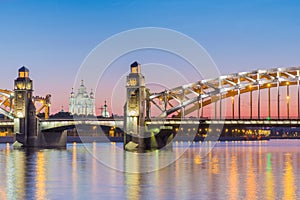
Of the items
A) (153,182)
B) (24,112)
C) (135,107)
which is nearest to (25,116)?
(24,112)

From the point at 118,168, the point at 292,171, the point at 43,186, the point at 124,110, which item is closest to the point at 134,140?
the point at 124,110

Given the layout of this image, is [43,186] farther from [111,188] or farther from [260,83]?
[260,83]

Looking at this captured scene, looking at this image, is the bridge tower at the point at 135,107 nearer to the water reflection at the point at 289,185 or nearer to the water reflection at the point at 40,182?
the water reflection at the point at 40,182

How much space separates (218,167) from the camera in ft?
188

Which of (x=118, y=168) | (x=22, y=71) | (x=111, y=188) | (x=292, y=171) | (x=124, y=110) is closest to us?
(x=111, y=188)

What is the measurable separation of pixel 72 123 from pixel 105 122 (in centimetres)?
587

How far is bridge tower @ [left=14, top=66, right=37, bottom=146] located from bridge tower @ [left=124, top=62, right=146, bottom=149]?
1741 centimetres

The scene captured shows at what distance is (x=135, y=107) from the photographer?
103938mm

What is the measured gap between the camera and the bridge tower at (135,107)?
102 meters

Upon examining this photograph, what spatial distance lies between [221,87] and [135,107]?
1397 cm

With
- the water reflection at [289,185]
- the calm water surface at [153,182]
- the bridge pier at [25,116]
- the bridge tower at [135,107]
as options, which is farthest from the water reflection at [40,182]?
the bridge pier at [25,116]

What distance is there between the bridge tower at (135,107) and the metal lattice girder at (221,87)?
21.8 feet

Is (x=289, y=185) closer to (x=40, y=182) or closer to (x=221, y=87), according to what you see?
(x=40, y=182)

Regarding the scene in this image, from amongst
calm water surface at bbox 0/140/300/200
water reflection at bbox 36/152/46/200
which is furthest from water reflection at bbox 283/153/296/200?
water reflection at bbox 36/152/46/200
